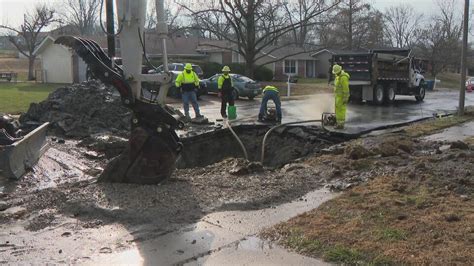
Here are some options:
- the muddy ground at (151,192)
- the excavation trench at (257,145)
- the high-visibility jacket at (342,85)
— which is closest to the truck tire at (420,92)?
the high-visibility jacket at (342,85)

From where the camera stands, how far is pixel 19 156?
8.45 metres

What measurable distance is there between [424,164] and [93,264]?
19.8 ft

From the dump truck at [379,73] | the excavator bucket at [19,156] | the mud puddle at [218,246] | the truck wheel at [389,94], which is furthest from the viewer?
the truck wheel at [389,94]

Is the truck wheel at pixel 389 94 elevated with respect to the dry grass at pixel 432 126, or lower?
elevated

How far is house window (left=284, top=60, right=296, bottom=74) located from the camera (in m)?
62.9

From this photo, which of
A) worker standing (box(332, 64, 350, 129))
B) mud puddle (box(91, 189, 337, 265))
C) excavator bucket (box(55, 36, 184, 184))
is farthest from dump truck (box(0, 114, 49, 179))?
worker standing (box(332, 64, 350, 129))

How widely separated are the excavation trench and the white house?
3465 centimetres

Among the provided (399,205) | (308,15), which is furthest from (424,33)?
(399,205)

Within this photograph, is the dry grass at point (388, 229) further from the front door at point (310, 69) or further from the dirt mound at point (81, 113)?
the front door at point (310, 69)

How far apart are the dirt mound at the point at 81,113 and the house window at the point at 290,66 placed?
4813 centimetres

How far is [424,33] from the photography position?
3169 inches

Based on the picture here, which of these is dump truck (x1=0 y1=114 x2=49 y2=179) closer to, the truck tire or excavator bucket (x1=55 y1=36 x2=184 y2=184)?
excavator bucket (x1=55 y1=36 x2=184 y2=184)

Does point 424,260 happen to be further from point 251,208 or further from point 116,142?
point 116,142

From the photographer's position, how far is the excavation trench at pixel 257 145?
12.6 metres
